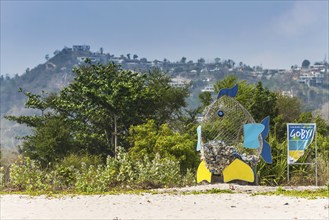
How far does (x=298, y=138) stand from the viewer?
60.0 feet

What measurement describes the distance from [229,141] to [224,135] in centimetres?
24

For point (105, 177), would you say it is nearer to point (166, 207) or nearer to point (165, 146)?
point (166, 207)

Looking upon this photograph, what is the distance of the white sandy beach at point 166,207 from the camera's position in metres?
10.6

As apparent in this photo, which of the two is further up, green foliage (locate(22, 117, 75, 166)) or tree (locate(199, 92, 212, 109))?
tree (locate(199, 92, 212, 109))

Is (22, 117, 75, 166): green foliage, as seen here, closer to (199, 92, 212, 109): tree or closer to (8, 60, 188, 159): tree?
(8, 60, 188, 159): tree

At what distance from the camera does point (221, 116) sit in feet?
56.3

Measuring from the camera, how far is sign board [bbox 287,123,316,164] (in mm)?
18125

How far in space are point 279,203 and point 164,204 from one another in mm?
2196

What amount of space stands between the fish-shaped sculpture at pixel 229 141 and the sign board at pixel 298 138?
4.12 ft

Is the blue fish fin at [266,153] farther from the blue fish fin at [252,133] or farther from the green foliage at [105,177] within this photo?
the green foliage at [105,177]

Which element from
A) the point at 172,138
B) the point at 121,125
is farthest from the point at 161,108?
the point at 172,138

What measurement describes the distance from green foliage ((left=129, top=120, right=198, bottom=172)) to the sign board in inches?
237

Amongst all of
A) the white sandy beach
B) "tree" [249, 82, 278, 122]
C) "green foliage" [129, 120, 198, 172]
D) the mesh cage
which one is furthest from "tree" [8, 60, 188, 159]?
the white sandy beach

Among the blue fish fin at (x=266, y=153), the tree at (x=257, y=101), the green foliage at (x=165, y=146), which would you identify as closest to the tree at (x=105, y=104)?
the green foliage at (x=165, y=146)
